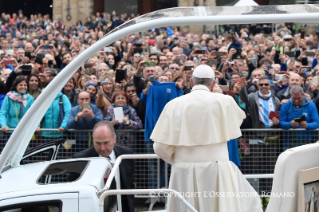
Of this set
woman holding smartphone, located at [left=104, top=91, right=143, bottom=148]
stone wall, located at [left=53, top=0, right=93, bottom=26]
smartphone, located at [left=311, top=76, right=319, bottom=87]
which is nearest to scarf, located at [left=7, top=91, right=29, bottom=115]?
woman holding smartphone, located at [left=104, top=91, right=143, bottom=148]

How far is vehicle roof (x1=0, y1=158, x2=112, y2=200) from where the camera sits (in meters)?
3.75

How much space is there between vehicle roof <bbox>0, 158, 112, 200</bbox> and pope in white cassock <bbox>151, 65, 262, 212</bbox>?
0.59m

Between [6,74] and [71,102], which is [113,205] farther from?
[6,74]

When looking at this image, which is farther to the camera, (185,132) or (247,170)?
(247,170)

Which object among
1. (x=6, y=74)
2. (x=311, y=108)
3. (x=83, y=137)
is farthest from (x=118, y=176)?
(x=6, y=74)

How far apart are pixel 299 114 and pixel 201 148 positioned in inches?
143

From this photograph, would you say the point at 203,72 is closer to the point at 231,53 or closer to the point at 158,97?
Result: the point at 158,97

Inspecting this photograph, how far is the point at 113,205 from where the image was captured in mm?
4594

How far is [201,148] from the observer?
4.90 meters

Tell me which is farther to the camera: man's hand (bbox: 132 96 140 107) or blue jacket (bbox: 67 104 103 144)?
man's hand (bbox: 132 96 140 107)

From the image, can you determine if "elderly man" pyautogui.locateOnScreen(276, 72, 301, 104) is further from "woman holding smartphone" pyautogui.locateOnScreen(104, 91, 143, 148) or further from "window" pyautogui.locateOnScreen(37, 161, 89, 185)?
A: "window" pyautogui.locateOnScreen(37, 161, 89, 185)

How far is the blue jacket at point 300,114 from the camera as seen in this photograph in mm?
7988

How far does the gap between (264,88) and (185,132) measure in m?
3.92

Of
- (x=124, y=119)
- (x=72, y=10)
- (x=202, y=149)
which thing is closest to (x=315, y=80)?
(x=124, y=119)
